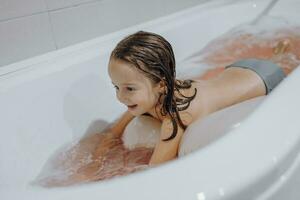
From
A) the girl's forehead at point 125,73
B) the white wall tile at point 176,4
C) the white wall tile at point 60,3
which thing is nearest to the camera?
the girl's forehead at point 125,73

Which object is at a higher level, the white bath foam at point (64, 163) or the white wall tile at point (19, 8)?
the white wall tile at point (19, 8)

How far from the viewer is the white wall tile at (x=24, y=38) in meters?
1.03

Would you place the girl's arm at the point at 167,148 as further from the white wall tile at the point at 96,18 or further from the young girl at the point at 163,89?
the white wall tile at the point at 96,18

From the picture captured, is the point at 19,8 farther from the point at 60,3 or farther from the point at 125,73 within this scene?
the point at 125,73

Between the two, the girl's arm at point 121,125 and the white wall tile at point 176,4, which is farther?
the white wall tile at point 176,4

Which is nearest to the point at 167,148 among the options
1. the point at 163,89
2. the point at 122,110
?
the point at 163,89

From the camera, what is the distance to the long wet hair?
0.80 metres

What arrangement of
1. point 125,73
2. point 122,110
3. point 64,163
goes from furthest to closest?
point 122,110, point 64,163, point 125,73

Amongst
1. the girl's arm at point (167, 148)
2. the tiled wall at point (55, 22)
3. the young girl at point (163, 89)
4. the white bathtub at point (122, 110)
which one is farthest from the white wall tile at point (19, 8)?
the girl's arm at point (167, 148)

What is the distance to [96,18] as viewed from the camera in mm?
1279

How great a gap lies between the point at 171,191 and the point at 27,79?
A: 722 millimetres

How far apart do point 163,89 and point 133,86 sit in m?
0.08

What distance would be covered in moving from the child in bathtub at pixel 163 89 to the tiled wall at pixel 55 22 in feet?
1.15

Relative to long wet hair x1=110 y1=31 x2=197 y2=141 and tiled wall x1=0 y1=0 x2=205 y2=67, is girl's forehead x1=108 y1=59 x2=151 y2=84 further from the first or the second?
tiled wall x1=0 y1=0 x2=205 y2=67
